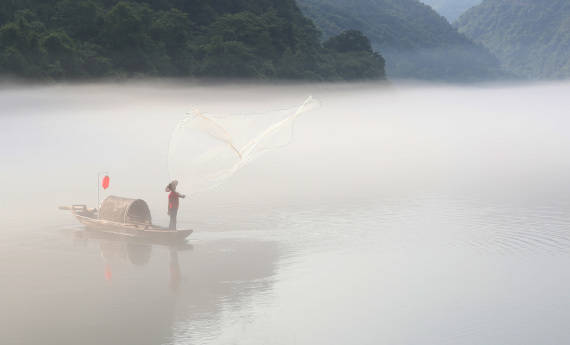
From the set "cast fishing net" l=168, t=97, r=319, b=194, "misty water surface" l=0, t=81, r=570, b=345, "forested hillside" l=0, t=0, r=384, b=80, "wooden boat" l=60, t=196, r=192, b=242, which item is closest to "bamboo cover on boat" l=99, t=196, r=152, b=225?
"wooden boat" l=60, t=196, r=192, b=242

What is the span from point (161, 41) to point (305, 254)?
313ft

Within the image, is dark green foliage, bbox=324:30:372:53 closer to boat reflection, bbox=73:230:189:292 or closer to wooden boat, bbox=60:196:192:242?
wooden boat, bbox=60:196:192:242

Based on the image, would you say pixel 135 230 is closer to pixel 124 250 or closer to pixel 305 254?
pixel 124 250

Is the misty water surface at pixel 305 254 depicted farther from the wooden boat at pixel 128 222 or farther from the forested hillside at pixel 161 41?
the forested hillside at pixel 161 41

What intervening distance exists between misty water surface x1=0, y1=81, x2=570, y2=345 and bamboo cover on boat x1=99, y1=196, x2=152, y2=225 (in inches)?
32.5

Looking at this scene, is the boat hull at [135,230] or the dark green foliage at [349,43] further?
the dark green foliage at [349,43]

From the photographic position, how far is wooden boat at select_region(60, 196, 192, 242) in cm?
2619

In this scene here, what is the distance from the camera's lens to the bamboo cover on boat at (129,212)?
2723 centimetres

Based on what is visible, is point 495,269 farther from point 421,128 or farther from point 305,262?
point 421,128

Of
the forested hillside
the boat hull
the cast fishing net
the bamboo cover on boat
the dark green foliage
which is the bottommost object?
the boat hull

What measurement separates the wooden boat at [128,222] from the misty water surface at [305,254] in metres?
0.42

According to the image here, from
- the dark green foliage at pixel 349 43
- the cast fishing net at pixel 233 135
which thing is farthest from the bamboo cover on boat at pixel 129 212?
the dark green foliage at pixel 349 43

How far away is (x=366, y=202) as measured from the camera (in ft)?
115

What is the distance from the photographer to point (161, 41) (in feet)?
383
